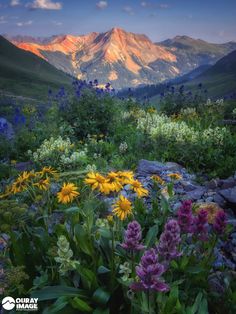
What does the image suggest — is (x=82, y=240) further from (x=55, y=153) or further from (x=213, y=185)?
(x=55, y=153)

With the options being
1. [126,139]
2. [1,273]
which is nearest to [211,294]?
[1,273]

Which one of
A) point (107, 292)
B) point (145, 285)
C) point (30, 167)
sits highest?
point (145, 285)

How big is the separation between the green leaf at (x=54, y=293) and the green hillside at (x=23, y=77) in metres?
98.9

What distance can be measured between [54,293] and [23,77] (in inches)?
6463

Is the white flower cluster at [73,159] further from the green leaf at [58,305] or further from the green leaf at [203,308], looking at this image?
the green leaf at [203,308]

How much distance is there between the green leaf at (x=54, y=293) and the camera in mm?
2592

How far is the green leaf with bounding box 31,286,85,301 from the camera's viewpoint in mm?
2592

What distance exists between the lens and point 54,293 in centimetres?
265

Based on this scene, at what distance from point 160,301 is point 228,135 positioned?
748 centimetres

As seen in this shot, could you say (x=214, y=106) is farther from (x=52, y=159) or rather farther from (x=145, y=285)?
(x=145, y=285)

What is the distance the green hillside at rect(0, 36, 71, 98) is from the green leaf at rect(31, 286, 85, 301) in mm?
98940

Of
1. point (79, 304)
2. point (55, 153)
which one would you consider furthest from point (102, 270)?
point (55, 153)

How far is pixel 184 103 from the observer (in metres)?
16.7

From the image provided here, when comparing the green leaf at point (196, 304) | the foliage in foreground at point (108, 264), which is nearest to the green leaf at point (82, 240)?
the foliage in foreground at point (108, 264)
